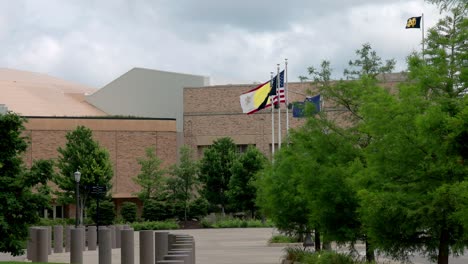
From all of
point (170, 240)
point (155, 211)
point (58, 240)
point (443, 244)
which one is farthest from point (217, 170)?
point (443, 244)

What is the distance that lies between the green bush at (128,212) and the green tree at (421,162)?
5630 centimetres

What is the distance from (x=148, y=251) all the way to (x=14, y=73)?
8491 centimetres

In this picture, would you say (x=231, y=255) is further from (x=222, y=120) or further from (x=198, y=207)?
(x=222, y=120)

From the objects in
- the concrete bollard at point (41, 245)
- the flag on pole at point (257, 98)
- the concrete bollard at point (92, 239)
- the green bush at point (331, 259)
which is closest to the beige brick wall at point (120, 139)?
the flag on pole at point (257, 98)

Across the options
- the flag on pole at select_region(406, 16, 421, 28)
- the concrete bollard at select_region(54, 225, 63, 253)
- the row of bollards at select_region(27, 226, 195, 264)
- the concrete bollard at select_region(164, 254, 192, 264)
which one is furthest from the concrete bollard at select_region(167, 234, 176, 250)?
the flag on pole at select_region(406, 16, 421, 28)

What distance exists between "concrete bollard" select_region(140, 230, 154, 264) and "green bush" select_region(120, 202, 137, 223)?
5149 centimetres

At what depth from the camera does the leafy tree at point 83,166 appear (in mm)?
64875

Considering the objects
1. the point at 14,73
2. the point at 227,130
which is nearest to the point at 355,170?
the point at 227,130

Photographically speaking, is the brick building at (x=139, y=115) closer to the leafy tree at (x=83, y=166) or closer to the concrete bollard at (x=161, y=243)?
the leafy tree at (x=83, y=166)

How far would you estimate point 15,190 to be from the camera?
2536 centimetres

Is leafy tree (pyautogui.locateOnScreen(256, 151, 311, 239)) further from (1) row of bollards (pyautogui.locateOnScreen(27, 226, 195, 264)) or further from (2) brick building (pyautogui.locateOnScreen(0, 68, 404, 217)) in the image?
(2) brick building (pyautogui.locateOnScreen(0, 68, 404, 217))

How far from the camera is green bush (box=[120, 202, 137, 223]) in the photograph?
244ft

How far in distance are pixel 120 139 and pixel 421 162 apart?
65.2 m

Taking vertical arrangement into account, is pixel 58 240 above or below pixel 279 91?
below
